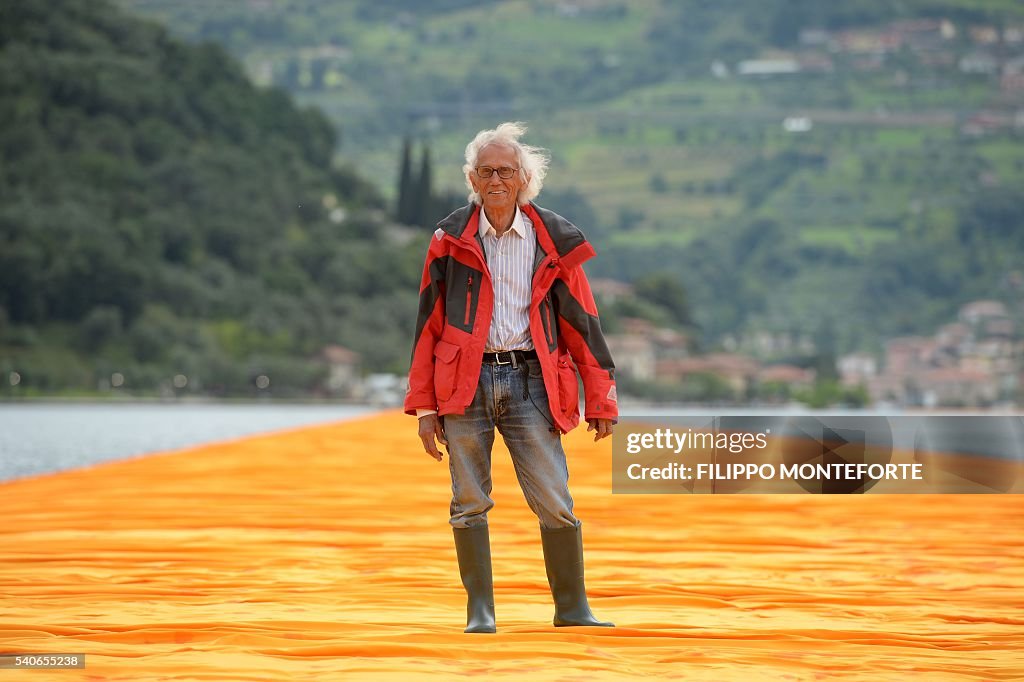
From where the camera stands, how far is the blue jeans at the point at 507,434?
376cm

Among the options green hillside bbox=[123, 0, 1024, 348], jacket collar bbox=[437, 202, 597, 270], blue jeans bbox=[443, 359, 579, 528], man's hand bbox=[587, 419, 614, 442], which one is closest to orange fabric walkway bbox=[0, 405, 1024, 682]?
blue jeans bbox=[443, 359, 579, 528]

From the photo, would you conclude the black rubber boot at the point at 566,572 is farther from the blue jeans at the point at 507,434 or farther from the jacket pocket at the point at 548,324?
the jacket pocket at the point at 548,324

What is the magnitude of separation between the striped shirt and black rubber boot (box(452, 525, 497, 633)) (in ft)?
1.44

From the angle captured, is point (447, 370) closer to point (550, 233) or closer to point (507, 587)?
point (550, 233)

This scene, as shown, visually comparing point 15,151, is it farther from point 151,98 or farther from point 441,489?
point 441,489

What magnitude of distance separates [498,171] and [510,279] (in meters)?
0.25

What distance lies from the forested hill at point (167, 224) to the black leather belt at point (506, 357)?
6546 centimetres

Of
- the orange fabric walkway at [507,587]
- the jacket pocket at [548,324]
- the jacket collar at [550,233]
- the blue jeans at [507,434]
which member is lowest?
the orange fabric walkway at [507,587]

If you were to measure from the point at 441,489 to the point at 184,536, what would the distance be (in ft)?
11.1

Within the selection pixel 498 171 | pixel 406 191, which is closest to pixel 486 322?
pixel 498 171

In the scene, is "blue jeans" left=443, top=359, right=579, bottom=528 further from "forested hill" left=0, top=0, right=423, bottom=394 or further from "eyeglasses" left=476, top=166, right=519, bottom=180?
"forested hill" left=0, top=0, right=423, bottom=394

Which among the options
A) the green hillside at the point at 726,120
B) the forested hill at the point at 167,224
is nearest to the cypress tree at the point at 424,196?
the forested hill at the point at 167,224

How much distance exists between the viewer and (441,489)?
31.2ft

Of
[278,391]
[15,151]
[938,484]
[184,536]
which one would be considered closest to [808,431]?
[938,484]
